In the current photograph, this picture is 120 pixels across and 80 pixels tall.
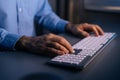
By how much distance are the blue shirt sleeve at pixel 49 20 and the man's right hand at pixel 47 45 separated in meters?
0.43

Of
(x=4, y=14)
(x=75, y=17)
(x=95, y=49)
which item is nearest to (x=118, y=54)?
(x=95, y=49)

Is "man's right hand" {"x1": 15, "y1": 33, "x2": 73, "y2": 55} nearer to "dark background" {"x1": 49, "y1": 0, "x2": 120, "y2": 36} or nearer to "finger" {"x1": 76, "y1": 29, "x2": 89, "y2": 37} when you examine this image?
"finger" {"x1": 76, "y1": 29, "x2": 89, "y2": 37}

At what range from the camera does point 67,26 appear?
1.30 metres

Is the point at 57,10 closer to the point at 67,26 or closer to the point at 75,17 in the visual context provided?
the point at 75,17

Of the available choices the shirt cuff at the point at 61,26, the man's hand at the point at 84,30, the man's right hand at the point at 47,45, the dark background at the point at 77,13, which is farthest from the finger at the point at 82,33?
the dark background at the point at 77,13

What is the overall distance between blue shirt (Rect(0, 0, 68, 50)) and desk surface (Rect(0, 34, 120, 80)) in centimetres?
30

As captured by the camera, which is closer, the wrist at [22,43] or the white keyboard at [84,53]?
the white keyboard at [84,53]

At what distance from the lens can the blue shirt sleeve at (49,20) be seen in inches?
54.0

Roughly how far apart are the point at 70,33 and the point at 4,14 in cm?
34

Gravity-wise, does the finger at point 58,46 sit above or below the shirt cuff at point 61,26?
above

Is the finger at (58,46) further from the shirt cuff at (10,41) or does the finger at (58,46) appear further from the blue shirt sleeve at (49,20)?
the blue shirt sleeve at (49,20)

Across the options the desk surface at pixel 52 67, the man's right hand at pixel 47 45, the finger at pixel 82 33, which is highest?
the man's right hand at pixel 47 45

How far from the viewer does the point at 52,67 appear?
0.77 metres

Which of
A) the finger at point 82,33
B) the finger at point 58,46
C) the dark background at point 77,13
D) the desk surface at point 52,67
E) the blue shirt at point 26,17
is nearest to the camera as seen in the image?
the desk surface at point 52,67
